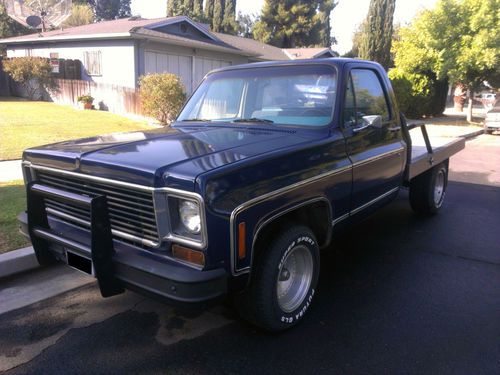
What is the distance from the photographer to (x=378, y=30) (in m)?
30.0

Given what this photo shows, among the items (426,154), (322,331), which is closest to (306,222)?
(322,331)

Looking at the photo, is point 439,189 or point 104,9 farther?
point 104,9

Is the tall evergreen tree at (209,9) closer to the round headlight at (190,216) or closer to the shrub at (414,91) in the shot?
the shrub at (414,91)

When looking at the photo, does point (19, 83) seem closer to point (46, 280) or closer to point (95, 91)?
point (95, 91)

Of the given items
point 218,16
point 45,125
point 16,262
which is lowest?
point 16,262

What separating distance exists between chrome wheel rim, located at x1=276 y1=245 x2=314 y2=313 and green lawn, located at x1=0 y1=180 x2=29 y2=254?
2.73 meters

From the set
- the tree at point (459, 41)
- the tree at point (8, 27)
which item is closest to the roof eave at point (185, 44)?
the tree at point (459, 41)

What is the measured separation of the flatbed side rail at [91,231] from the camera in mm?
2654

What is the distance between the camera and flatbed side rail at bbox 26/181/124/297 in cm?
265

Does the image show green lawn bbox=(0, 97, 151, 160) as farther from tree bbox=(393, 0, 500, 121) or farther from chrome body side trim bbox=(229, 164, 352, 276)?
tree bbox=(393, 0, 500, 121)

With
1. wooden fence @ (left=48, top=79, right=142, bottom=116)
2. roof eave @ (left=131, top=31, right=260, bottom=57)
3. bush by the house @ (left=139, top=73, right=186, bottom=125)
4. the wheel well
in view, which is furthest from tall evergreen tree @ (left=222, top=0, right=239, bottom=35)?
the wheel well

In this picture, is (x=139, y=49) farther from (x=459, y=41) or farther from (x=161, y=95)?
(x=459, y=41)

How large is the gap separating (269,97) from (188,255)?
200cm

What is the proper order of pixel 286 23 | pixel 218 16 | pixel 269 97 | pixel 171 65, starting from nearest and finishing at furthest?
pixel 269 97, pixel 171 65, pixel 218 16, pixel 286 23
